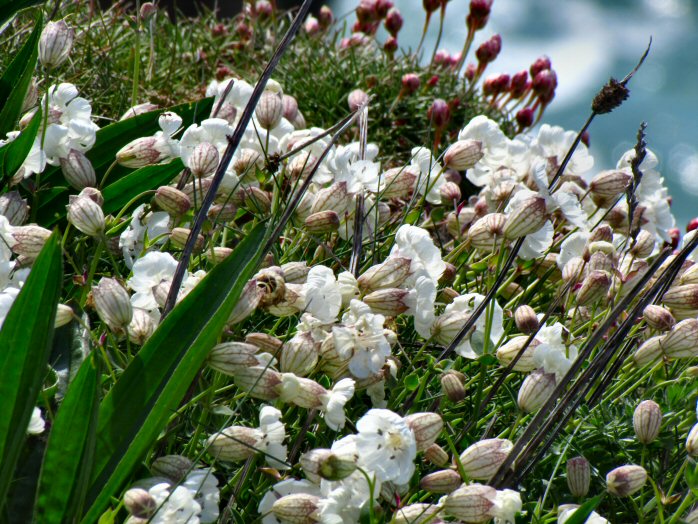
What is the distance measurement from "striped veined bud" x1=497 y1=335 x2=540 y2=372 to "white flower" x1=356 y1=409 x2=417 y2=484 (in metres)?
0.32

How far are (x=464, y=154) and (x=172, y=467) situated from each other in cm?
80

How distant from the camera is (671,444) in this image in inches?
45.5

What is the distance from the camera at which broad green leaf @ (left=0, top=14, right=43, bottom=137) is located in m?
1.32

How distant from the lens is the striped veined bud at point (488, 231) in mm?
1225

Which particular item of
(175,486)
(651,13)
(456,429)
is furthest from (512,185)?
(651,13)

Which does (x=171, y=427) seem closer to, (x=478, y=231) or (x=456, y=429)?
(x=456, y=429)

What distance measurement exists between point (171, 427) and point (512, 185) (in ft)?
2.59

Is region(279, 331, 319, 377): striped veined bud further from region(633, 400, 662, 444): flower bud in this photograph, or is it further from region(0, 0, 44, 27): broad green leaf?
region(0, 0, 44, 27): broad green leaf

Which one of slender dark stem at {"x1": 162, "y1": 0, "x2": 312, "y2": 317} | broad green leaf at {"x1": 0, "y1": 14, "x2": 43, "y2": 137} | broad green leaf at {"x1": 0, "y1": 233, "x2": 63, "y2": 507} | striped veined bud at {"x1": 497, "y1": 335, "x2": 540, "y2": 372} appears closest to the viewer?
broad green leaf at {"x1": 0, "y1": 233, "x2": 63, "y2": 507}

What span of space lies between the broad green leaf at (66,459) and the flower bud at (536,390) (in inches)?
19.9

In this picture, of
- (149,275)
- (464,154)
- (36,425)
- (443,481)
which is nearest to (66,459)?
(36,425)

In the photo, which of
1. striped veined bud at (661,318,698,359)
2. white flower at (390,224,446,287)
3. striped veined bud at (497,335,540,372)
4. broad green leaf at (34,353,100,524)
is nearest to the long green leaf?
broad green leaf at (34,353,100,524)

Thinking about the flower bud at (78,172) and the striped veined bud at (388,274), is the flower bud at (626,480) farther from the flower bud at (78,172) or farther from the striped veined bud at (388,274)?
the flower bud at (78,172)

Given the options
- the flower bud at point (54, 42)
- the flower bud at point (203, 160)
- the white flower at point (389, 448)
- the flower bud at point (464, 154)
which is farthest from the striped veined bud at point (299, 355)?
the flower bud at point (54, 42)
